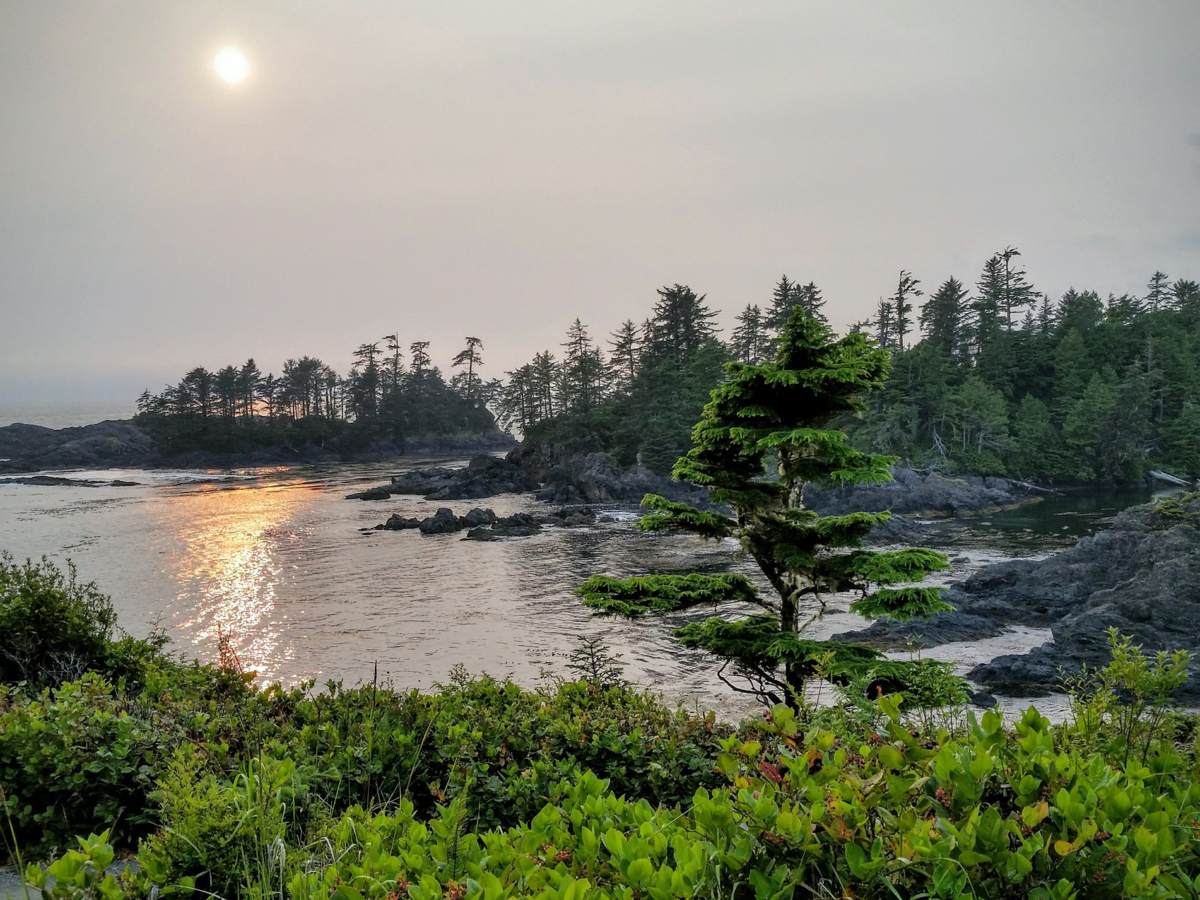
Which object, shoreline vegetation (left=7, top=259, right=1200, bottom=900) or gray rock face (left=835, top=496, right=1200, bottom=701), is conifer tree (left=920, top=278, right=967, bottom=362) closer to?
gray rock face (left=835, top=496, right=1200, bottom=701)

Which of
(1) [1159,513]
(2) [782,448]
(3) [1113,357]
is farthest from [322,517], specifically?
(3) [1113,357]

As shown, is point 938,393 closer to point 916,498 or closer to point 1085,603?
point 916,498

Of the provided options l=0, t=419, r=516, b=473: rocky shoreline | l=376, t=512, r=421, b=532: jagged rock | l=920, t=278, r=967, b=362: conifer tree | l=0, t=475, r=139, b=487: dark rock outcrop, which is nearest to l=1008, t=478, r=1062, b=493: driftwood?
l=920, t=278, r=967, b=362: conifer tree

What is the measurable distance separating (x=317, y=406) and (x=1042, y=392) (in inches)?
3209

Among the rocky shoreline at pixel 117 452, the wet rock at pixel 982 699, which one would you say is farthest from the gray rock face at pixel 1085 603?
the rocky shoreline at pixel 117 452

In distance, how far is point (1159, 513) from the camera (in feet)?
69.7

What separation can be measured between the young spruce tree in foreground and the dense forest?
104 ft

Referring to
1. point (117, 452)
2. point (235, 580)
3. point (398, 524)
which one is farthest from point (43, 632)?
point (117, 452)

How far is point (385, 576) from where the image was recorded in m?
23.6

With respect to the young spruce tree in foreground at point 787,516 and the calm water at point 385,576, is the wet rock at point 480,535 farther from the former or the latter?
the young spruce tree in foreground at point 787,516

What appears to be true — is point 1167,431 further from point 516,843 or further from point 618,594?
point 516,843

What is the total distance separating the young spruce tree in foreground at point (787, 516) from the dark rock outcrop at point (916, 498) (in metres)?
30.0

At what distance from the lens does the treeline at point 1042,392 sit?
46.3 m

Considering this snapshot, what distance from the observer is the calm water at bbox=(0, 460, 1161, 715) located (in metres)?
15.3
